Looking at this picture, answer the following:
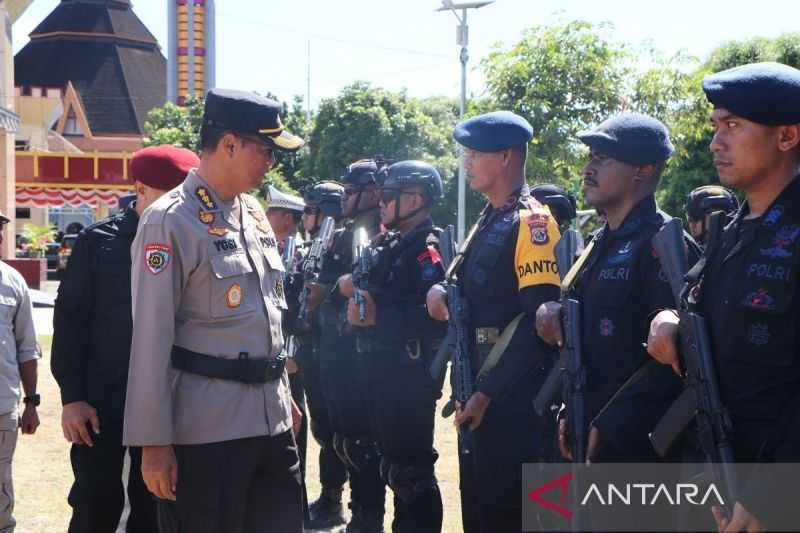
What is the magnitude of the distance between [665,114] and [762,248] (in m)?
13.4

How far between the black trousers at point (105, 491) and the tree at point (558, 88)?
34.2 ft

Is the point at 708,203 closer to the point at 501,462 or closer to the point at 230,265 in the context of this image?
the point at 501,462

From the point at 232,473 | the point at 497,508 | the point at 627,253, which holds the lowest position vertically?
the point at 497,508

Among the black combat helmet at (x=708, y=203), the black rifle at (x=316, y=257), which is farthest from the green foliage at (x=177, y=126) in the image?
the black combat helmet at (x=708, y=203)

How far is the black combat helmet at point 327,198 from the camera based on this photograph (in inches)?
308

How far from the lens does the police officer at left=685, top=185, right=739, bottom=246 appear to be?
6.34 meters

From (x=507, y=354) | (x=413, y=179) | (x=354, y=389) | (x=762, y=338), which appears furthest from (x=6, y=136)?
(x=762, y=338)

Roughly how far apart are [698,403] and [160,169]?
9.27 ft

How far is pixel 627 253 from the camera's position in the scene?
12.6ft

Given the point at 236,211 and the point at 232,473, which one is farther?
the point at 236,211

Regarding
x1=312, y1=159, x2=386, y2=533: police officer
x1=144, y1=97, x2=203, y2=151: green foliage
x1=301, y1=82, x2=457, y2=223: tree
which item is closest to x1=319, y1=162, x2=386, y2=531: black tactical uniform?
x1=312, y1=159, x2=386, y2=533: police officer

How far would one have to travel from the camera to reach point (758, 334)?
2.94 m

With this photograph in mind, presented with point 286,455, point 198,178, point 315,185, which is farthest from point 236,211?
point 315,185

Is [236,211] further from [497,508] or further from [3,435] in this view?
[3,435]
